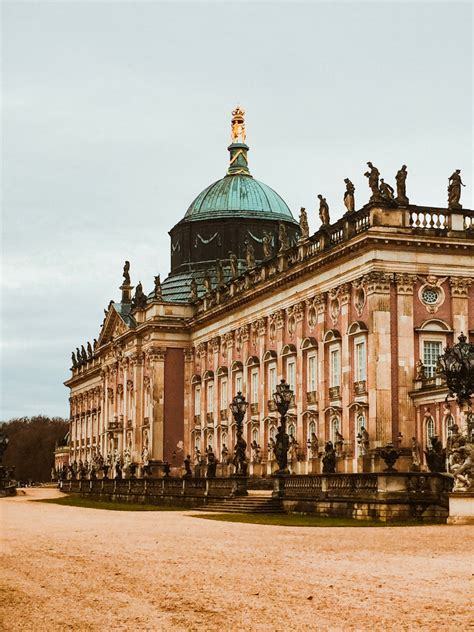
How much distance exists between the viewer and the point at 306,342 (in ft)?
177

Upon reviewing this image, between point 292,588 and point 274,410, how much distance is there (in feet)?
140

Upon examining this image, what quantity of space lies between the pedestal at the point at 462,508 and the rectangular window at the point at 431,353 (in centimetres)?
1663

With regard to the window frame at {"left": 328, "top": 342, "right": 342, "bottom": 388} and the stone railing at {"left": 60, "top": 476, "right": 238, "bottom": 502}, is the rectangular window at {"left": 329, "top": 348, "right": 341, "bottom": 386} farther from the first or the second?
the stone railing at {"left": 60, "top": 476, "right": 238, "bottom": 502}

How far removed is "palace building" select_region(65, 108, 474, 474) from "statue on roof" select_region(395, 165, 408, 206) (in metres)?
0.05

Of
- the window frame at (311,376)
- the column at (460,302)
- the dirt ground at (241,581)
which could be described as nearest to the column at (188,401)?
the window frame at (311,376)

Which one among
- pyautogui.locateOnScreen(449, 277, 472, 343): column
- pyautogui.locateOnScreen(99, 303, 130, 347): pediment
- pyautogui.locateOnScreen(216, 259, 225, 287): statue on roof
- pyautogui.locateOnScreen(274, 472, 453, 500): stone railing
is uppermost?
pyautogui.locateOnScreen(216, 259, 225, 287): statue on roof

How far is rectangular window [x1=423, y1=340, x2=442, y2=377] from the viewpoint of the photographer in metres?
47.4

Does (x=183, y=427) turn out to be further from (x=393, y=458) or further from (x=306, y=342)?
(x=393, y=458)

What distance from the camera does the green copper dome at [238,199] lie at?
8056 centimetres

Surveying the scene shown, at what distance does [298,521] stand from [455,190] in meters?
19.9

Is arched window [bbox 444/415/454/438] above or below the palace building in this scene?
below

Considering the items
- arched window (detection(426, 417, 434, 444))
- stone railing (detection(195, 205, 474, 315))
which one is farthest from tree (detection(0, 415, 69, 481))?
arched window (detection(426, 417, 434, 444))

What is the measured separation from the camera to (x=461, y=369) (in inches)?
1303

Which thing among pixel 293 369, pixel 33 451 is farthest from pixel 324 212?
pixel 33 451
